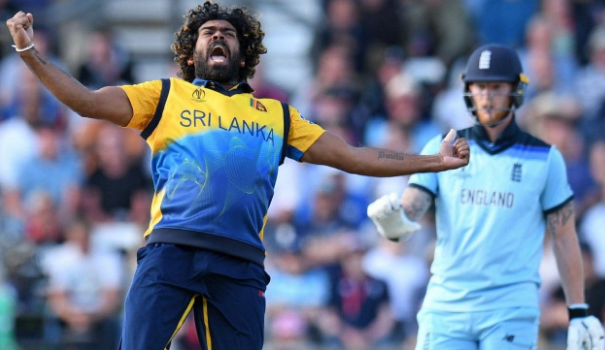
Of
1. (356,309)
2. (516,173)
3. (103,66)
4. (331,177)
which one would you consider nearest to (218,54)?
(516,173)

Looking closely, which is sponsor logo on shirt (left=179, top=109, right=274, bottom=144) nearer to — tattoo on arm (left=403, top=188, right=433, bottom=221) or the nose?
the nose

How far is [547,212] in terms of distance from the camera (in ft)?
22.5

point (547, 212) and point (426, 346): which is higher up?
point (547, 212)

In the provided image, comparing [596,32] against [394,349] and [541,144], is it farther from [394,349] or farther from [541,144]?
[541,144]

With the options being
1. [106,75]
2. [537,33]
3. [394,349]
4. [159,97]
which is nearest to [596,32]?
[537,33]

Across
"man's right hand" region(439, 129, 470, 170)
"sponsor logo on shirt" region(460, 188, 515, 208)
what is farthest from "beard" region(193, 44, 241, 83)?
"sponsor logo on shirt" region(460, 188, 515, 208)

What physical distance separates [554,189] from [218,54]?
2.32 meters

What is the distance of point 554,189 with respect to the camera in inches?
270

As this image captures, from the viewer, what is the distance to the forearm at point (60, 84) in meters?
5.43

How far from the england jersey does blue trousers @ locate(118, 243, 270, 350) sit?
1.54 meters

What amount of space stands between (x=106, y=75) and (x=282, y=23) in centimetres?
270

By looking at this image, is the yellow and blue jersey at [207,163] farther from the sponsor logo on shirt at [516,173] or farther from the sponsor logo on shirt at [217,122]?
the sponsor logo on shirt at [516,173]

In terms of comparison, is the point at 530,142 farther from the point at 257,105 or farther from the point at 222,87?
the point at 222,87

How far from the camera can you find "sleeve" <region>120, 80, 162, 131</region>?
18.9 ft
